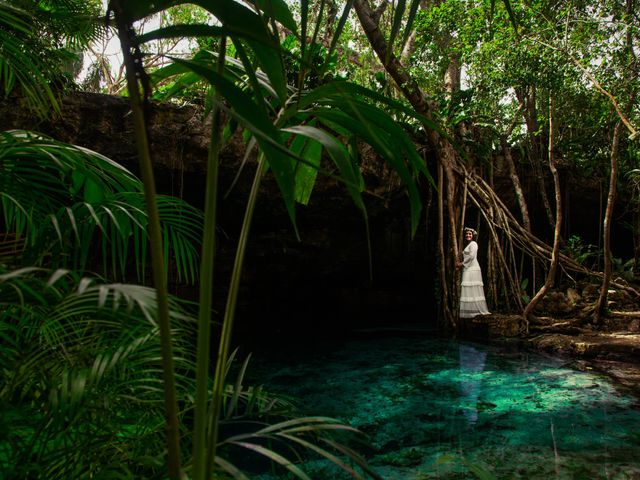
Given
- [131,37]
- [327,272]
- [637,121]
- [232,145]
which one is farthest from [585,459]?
[327,272]

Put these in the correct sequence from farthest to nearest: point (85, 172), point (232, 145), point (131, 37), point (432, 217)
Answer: point (432, 217) < point (232, 145) < point (85, 172) < point (131, 37)

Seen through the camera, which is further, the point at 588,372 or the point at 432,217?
the point at 432,217

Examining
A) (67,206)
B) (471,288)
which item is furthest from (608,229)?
(67,206)

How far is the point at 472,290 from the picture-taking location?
6.46 meters

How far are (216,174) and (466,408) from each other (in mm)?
3117

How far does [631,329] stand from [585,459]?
3.79 metres

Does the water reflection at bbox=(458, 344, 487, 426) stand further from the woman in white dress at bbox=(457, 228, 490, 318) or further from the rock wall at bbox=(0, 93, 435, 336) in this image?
the rock wall at bbox=(0, 93, 435, 336)

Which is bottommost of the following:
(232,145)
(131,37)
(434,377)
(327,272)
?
(434,377)

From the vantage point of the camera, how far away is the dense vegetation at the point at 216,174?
722 millimetres

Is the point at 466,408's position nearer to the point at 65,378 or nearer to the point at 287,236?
the point at 65,378

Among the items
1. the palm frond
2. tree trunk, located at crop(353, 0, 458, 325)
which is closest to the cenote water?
the palm frond

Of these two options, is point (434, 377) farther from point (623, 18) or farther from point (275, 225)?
point (623, 18)

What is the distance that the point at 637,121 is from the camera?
560cm

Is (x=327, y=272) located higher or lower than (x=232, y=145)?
lower
